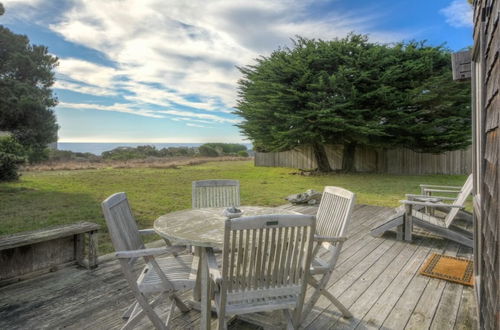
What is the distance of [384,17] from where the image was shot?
918cm

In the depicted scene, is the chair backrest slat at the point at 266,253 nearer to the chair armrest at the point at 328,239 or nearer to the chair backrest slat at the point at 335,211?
the chair armrest at the point at 328,239

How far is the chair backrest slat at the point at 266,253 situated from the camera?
4.58 feet

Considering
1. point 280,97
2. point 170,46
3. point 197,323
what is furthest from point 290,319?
point 280,97

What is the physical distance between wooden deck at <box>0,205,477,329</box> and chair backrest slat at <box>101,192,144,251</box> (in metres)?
0.58

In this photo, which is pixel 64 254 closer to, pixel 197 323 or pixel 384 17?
pixel 197 323

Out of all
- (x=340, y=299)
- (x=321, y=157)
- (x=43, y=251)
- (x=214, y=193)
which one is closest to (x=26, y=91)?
(x=43, y=251)

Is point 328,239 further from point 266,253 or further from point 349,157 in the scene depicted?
point 349,157

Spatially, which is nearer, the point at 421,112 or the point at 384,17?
the point at 384,17

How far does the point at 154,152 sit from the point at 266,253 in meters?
21.1

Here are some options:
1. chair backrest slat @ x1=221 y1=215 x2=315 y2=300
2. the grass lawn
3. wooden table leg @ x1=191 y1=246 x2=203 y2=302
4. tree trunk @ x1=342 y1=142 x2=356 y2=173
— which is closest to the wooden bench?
the grass lawn

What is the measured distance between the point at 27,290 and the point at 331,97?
11148 millimetres

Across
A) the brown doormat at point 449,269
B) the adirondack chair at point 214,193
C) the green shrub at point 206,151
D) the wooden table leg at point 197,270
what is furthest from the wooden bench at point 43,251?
the green shrub at point 206,151

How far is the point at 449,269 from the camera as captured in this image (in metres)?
3.00

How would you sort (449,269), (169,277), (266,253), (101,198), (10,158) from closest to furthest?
(266,253), (169,277), (449,269), (101,198), (10,158)
